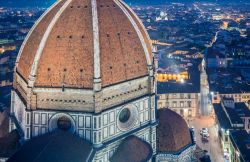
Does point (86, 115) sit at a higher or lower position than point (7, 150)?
higher

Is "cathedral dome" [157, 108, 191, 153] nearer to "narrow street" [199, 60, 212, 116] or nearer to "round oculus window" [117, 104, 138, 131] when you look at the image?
"round oculus window" [117, 104, 138, 131]

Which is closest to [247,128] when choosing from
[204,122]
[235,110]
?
[235,110]

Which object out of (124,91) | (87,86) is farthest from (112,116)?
(87,86)

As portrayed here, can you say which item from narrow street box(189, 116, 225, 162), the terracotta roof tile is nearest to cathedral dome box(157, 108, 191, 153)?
the terracotta roof tile

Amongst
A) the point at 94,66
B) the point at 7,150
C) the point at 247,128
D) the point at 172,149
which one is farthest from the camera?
the point at 247,128

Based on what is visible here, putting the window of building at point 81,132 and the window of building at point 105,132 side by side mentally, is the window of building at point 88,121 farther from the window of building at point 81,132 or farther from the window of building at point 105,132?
the window of building at point 105,132

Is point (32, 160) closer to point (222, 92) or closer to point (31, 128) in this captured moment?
point (31, 128)
